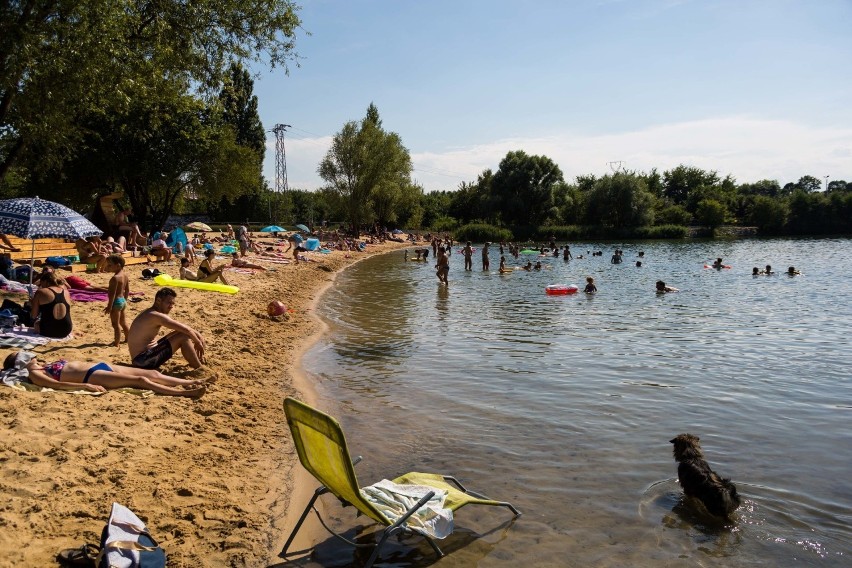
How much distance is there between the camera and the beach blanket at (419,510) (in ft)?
15.3

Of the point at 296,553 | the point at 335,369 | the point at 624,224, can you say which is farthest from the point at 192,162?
the point at 624,224

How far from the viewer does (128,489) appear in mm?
5051

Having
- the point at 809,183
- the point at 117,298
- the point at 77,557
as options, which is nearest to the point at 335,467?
the point at 77,557

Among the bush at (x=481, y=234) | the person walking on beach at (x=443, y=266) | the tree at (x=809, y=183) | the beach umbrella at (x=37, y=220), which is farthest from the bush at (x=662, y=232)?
the tree at (x=809, y=183)

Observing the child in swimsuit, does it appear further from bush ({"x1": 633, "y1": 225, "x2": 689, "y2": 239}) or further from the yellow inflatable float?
bush ({"x1": 633, "y1": 225, "x2": 689, "y2": 239})

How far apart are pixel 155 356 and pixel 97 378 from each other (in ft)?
3.32

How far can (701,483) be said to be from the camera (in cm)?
548

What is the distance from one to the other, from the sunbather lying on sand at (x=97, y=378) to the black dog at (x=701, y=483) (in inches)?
227

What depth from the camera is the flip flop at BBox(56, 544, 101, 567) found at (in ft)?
12.8

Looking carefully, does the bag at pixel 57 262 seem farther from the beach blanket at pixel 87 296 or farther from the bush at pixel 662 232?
the bush at pixel 662 232

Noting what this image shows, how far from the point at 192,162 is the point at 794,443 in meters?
32.6

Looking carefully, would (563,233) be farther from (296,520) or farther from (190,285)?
(296,520)

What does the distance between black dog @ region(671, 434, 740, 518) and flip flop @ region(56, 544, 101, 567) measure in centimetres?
495

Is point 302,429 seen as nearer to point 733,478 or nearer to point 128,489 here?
point 128,489
